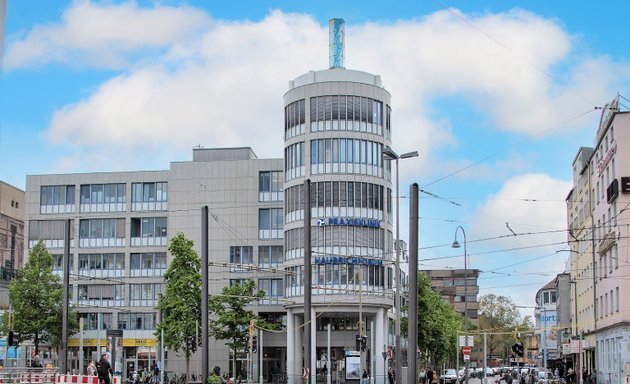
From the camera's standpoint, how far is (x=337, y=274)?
6969cm

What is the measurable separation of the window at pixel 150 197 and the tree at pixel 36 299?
501 inches

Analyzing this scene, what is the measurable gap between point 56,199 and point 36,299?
632 inches

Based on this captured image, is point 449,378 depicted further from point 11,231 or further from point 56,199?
point 11,231

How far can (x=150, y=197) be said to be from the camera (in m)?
85.3

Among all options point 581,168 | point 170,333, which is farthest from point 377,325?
point 581,168

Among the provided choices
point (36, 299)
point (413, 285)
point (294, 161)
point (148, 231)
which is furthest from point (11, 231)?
point (413, 285)

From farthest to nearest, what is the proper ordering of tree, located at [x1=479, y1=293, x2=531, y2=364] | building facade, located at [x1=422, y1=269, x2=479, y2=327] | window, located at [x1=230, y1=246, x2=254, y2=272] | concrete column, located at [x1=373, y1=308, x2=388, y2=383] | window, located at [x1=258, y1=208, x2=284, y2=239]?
building facade, located at [x1=422, y1=269, x2=479, y2=327], tree, located at [x1=479, y1=293, x2=531, y2=364], window, located at [x1=258, y1=208, x2=284, y2=239], window, located at [x1=230, y1=246, x2=254, y2=272], concrete column, located at [x1=373, y1=308, x2=388, y2=383]

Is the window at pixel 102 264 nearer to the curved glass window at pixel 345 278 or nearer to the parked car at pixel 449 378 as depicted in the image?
the curved glass window at pixel 345 278

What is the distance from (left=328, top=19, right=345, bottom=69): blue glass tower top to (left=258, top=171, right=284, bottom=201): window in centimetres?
1286

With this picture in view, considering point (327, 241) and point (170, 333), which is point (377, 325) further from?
point (170, 333)

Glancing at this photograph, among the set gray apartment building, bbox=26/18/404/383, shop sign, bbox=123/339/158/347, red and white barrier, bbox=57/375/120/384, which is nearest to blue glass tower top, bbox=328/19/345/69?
gray apartment building, bbox=26/18/404/383

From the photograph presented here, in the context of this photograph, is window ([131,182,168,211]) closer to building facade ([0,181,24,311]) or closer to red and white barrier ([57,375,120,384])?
building facade ([0,181,24,311])

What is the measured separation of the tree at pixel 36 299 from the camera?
72.4 m

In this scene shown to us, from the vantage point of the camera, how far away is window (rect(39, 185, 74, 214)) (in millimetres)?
86438
